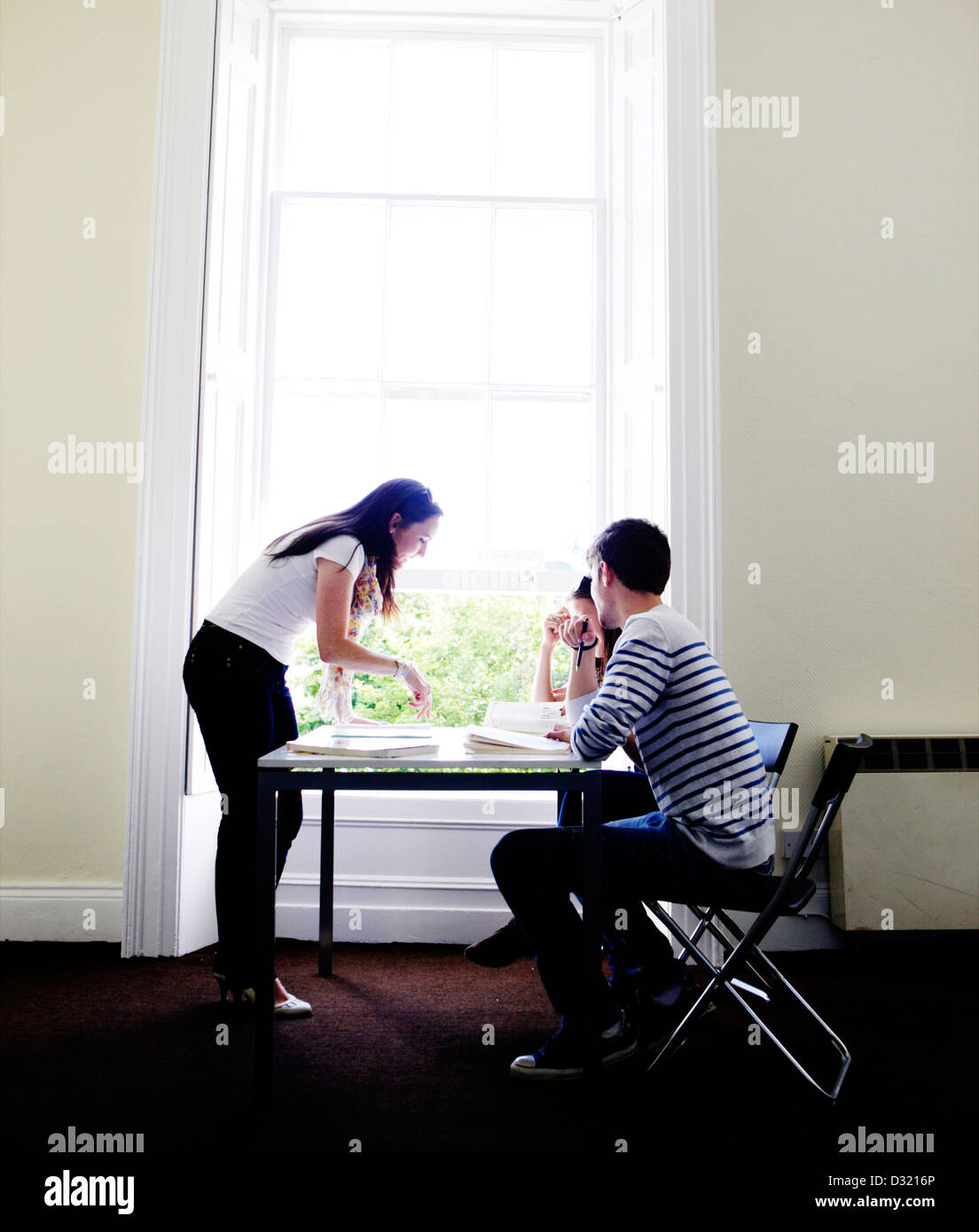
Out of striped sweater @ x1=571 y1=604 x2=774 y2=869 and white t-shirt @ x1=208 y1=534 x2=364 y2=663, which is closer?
striped sweater @ x1=571 y1=604 x2=774 y2=869

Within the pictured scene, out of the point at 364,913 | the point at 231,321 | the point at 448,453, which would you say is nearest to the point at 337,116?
the point at 231,321

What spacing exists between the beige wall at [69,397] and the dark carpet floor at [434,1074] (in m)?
0.64

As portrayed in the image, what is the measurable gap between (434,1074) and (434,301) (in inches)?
114

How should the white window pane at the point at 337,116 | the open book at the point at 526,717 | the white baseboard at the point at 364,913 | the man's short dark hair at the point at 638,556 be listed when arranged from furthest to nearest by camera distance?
the white window pane at the point at 337,116
the white baseboard at the point at 364,913
the open book at the point at 526,717
the man's short dark hair at the point at 638,556

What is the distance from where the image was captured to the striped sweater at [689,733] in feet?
6.43

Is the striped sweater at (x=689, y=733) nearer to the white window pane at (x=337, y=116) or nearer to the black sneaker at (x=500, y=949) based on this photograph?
the black sneaker at (x=500, y=949)

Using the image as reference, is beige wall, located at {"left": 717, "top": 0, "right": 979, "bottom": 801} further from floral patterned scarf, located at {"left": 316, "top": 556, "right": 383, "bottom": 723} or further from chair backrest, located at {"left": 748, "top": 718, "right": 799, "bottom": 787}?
floral patterned scarf, located at {"left": 316, "top": 556, "right": 383, "bottom": 723}

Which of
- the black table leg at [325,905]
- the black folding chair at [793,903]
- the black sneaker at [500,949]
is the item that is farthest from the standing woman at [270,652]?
the black folding chair at [793,903]

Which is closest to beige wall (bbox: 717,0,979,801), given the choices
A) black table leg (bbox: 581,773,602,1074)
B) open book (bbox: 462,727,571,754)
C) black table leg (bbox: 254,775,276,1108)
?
open book (bbox: 462,727,571,754)

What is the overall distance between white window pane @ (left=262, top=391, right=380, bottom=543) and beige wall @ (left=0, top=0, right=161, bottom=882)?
0.59 m

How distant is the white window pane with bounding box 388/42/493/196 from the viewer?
12.3 ft

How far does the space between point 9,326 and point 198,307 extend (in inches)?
30.9

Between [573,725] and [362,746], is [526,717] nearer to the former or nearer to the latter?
[573,725]
